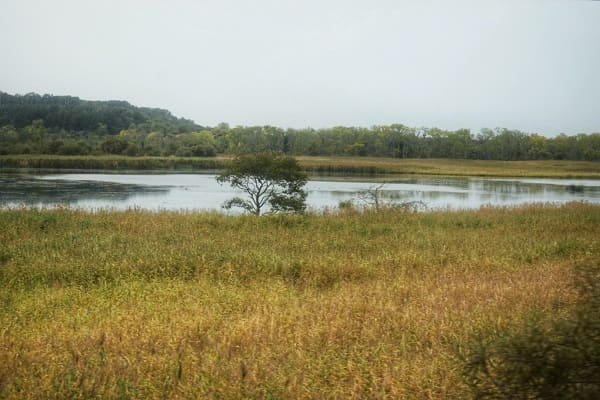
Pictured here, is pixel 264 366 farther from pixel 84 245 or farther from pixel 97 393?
pixel 84 245

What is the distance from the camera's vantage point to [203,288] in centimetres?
852

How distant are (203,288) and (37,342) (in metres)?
3.07

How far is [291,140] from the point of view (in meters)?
141

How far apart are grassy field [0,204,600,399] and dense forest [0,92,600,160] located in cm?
9632

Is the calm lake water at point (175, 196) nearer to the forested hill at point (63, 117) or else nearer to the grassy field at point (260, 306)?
the grassy field at point (260, 306)

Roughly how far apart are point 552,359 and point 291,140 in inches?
5473

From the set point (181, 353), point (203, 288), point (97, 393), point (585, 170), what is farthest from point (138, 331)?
point (585, 170)

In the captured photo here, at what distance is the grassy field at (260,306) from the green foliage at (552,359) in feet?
3.72

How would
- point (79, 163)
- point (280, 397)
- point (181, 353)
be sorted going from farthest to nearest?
point (79, 163), point (181, 353), point (280, 397)

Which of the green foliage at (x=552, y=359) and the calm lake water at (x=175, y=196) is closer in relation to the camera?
the green foliage at (x=552, y=359)

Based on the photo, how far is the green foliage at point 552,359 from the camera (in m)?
3.09

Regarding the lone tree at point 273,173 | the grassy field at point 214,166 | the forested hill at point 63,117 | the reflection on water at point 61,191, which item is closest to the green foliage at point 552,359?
the lone tree at point 273,173

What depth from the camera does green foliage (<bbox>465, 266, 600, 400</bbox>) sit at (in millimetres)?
3090

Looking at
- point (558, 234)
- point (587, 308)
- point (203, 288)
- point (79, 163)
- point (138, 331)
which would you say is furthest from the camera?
point (79, 163)
